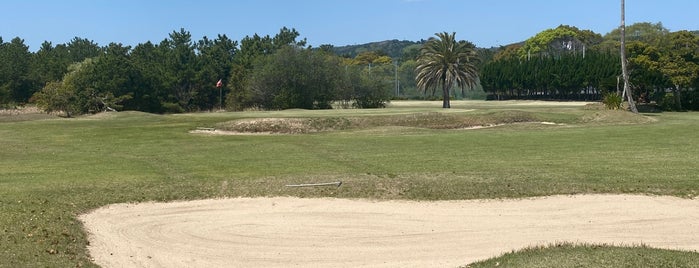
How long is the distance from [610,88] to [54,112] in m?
69.6

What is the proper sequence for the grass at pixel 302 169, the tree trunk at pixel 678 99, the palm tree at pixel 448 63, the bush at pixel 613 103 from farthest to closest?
1. the palm tree at pixel 448 63
2. the tree trunk at pixel 678 99
3. the bush at pixel 613 103
4. the grass at pixel 302 169

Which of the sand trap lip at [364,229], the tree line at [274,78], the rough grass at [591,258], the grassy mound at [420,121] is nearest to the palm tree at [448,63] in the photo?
the tree line at [274,78]

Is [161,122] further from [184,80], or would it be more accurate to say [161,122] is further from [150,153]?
[184,80]

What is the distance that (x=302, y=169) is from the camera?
2302cm

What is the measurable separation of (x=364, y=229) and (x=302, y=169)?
830 centimetres

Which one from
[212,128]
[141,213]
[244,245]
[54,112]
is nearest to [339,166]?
[141,213]

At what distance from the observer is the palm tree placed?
3312 inches

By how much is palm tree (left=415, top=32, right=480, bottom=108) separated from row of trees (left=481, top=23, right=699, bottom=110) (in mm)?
17812

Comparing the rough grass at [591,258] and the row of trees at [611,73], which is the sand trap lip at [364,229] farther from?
the row of trees at [611,73]

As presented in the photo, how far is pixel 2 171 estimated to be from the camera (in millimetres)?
23234

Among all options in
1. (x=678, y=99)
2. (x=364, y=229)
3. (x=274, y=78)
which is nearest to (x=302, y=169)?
(x=364, y=229)

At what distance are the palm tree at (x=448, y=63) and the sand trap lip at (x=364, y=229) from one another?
67.3m

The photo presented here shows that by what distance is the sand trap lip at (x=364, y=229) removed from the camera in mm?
12992

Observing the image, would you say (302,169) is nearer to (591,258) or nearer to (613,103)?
(591,258)
